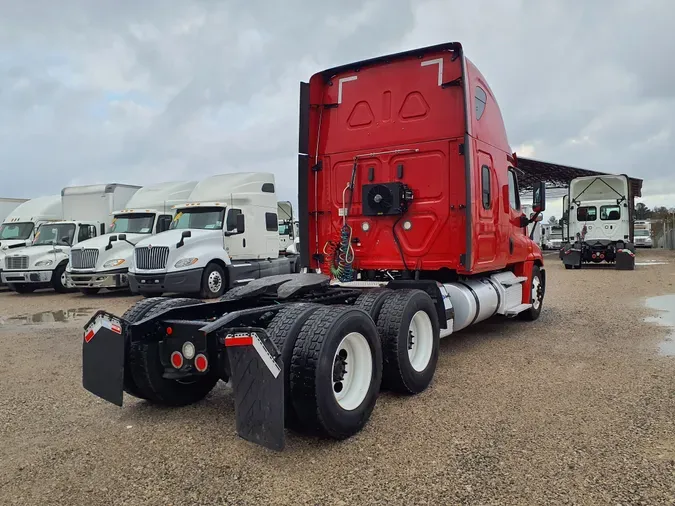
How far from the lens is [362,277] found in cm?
706

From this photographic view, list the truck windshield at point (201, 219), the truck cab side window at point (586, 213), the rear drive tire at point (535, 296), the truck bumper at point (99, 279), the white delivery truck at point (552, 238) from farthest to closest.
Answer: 1. the white delivery truck at point (552, 238)
2. the truck cab side window at point (586, 213)
3. the truck bumper at point (99, 279)
4. the truck windshield at point (201, 219)
5. the rear drive tire at point (535, 296)

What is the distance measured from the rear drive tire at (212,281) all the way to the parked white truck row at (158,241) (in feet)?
0.08

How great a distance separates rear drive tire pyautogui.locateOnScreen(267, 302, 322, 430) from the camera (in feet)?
11.7

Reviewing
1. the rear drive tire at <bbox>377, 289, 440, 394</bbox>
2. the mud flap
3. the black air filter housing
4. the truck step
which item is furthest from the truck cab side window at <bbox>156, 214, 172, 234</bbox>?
the mud flap

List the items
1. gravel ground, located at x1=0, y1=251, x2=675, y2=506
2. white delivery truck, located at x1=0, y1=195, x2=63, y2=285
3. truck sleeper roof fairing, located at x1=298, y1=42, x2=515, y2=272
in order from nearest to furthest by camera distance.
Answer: gravel ground, located at x1=0, y1=251, x2=675, y2=506 < truck sleeper roof fairing, located at x1=298, y1=42, x2=515, y2=272 < white delivery truck, located at x1=0, y1=195, x2=63, y2=285

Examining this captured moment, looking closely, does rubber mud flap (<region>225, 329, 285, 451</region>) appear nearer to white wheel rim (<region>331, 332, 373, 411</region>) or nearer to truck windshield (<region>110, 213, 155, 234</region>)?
white wheel rim (<region>331, 332, 373, 411</region>)

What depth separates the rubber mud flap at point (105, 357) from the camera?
403 cm

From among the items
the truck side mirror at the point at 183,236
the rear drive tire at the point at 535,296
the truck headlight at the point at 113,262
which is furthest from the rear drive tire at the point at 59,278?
the rear drive tire at the point at 535,296

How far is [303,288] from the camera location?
199 inches

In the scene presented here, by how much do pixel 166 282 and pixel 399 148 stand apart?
24.2ft

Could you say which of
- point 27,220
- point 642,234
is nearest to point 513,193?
point 27,220

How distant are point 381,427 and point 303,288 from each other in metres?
1.55

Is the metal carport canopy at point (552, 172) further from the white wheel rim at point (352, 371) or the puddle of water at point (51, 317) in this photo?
the white wheel rim at point (352, 371)

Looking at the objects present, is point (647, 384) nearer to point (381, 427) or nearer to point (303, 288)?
point (381, 427)
